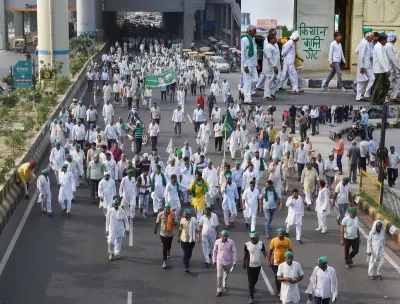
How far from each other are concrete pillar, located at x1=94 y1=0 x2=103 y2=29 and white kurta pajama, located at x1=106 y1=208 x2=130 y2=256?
5367 cm

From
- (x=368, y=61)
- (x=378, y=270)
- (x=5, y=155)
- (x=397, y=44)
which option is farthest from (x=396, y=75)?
(x=5, y=155)

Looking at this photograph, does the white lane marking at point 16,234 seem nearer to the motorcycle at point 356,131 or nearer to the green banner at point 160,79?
the green banner at point 160,79

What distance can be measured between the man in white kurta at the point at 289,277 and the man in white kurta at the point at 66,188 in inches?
278

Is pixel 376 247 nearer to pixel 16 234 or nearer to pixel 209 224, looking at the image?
pixel 209 224

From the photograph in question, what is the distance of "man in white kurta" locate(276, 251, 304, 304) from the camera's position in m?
12.3

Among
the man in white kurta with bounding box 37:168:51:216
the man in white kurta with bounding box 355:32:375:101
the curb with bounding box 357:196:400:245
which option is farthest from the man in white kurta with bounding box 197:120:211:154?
the man in white kurta with bounding box 355:32:375:101

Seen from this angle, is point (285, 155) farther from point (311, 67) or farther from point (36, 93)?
point (36, 93)

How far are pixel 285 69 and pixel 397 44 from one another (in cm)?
230

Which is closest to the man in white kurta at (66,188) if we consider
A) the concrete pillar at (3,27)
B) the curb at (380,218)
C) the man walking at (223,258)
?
the man walking at (223,258)

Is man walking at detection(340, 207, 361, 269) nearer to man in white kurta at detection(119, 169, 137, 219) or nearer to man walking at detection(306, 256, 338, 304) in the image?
man walking at detection(306, 256, 338, 304)

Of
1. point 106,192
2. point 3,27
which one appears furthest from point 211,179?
point 3,27

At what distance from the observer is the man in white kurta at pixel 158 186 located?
17766mm

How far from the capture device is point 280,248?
1310 cm

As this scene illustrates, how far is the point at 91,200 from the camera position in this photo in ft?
64.3
